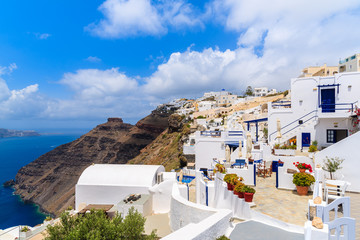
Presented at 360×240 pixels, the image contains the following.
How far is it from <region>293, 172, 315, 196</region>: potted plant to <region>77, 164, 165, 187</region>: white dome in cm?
999

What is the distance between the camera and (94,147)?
96.1 metres

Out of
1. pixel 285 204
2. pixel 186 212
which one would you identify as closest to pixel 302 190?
pixel 285 204

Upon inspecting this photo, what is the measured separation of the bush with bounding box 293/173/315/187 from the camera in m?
8.67

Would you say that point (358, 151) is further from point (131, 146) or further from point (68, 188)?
point (131, 146)

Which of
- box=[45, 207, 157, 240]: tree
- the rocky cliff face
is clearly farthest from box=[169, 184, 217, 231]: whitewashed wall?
the rocky cliff face

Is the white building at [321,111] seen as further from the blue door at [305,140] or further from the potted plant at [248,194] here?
the potted plant at [248,194]

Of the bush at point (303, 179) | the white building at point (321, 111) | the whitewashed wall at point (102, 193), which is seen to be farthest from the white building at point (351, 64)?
the whitewashed wall at point (102, 193)

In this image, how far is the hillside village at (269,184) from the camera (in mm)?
6086

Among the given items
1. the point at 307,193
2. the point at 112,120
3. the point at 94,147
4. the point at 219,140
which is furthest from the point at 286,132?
the point at 112,120

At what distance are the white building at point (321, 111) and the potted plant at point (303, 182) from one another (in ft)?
27.9

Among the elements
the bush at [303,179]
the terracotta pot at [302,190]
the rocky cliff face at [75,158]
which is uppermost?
the bush at [303,179]

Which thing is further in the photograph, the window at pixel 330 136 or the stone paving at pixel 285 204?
the window at pixel 330 136

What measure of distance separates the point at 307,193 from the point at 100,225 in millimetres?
8345

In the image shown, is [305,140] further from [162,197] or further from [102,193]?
[102,193]
